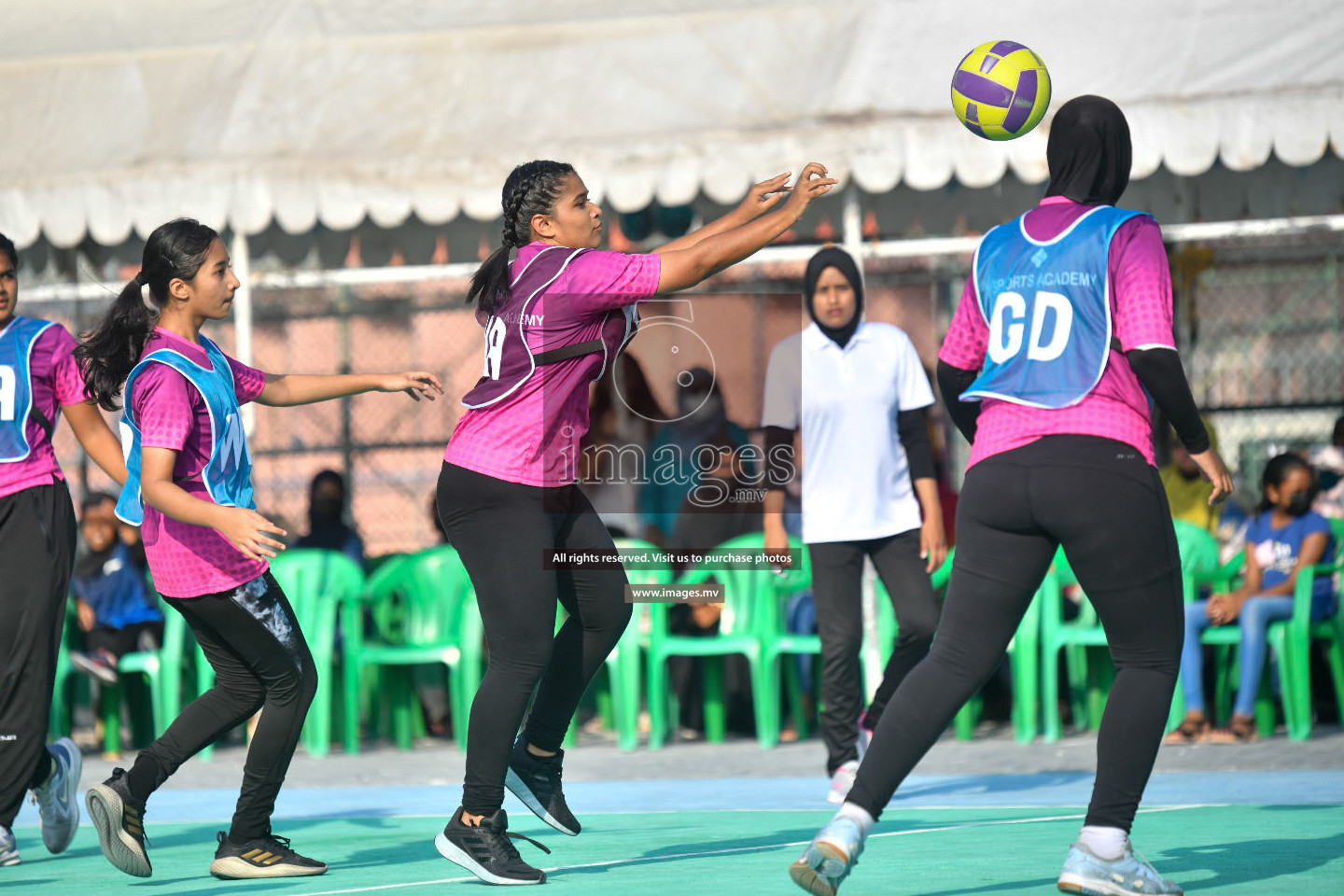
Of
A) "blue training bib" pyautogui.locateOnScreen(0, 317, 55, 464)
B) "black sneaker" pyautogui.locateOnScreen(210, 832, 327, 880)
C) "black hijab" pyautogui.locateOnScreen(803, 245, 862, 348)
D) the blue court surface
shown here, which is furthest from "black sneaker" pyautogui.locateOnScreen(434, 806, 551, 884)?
"black hijab" pyautogui.locateOnScreen(803, 245, 862, 348)

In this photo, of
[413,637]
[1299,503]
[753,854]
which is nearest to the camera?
[753,854]

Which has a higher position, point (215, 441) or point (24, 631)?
point (215, 441)

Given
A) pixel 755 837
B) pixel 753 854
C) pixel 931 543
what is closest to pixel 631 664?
pixel 931 543

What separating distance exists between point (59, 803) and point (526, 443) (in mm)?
2144

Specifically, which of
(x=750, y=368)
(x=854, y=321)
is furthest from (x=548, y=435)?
(x=750, y=368)

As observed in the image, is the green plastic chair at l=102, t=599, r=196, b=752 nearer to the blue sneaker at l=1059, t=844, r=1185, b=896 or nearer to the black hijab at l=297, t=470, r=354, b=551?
the black hijab at l=297, t=470, r=354, b=551

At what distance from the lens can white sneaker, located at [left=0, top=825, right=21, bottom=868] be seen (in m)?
5.86

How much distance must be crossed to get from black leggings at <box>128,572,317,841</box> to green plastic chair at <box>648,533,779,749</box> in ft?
13.1

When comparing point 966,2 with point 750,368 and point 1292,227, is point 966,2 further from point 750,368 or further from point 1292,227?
point 750,368

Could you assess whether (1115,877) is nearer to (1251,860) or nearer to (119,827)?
(1251,860)

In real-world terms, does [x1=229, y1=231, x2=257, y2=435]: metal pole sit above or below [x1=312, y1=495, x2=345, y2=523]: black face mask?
above

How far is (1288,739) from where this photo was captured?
8797 mm

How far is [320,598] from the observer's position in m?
9.73

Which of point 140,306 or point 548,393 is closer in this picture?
point 548,393
